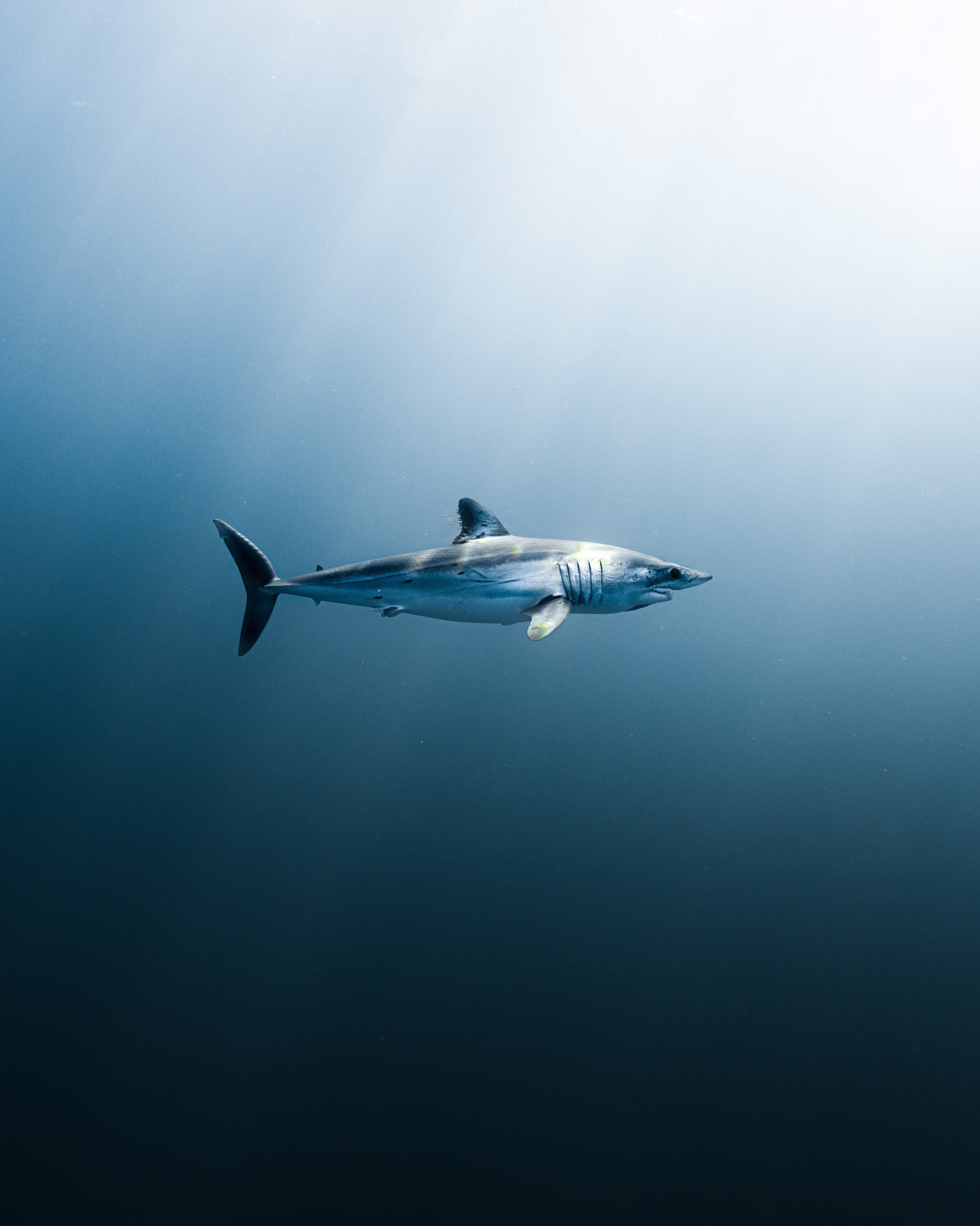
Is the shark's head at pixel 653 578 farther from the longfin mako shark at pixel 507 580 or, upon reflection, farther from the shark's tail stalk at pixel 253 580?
the shark's tail stalk at pixel 253 580

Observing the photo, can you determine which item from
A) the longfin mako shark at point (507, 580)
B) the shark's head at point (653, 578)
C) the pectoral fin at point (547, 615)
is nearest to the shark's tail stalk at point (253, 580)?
the longfin mako shark at point (507, 580)

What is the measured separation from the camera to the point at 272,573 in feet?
17.0

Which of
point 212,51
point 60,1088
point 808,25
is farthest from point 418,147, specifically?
point 60,1088

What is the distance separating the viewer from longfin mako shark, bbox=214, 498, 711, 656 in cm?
448

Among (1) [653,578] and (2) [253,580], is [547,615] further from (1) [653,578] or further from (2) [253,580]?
(2) [253,580]

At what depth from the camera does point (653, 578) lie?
4508 millimetres

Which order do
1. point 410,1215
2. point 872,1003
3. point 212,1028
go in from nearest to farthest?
point 410,1215
point 212,1028
point 872,1003

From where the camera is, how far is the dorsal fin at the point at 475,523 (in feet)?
16.1

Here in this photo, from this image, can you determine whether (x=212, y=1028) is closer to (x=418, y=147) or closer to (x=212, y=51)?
(x=212, y=51)

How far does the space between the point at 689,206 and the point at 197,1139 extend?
3082 centimetres

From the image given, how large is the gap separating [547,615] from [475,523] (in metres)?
1.09

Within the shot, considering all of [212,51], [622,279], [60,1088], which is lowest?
[60,1088]

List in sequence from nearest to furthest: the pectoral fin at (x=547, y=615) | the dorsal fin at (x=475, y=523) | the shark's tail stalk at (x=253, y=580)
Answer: the pectoral fin at (x=547, y=615), the dorsal fin at (x=475, y=523), the shark's tail stalk at (x=253, y=580)

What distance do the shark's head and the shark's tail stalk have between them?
2.87 metres
